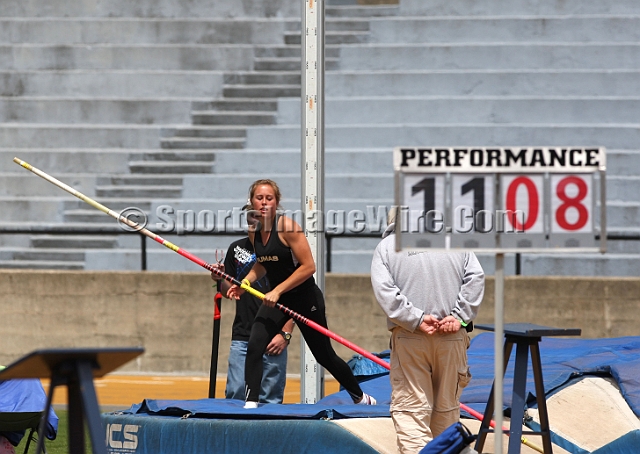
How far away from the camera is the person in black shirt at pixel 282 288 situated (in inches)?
305

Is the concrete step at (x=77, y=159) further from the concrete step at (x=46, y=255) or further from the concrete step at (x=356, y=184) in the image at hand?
the concrete step at (x=356, y=184)

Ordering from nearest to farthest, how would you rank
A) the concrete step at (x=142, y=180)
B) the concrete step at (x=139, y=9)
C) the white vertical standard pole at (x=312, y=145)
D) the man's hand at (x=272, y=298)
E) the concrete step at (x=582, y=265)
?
1. the man's hand at (x=272, y=298)
2. the white vertical standard pole at (x=312, y=145)
3. the concrete step at (x=582, y=265)
4. the concrete step at (x=142, y=180)
5. the concrete step at (x=139, y=9)

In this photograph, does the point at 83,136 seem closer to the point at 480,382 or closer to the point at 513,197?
the point at 480,382

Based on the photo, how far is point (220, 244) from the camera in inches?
595

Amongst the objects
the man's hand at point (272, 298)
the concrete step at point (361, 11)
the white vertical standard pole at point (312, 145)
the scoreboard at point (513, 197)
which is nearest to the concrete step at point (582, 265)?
the concrete step at point (361, 11)

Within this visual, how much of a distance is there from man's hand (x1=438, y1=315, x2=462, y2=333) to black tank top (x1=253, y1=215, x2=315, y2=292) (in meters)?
1.91

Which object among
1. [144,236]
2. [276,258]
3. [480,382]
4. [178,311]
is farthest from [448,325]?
[144,236]

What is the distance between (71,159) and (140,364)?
443 centimetres

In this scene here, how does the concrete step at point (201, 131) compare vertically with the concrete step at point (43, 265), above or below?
above

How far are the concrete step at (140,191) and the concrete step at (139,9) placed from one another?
149 inches

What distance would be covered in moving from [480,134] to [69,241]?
5958 mm

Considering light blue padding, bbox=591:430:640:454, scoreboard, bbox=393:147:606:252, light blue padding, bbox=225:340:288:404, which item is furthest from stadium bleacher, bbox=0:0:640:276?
scoreboard, bbox=393:147:606:252

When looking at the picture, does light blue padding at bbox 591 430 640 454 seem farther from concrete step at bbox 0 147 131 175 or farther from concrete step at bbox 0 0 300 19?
concrete step at bbox 0 0 300 19

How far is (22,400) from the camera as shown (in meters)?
6.55
